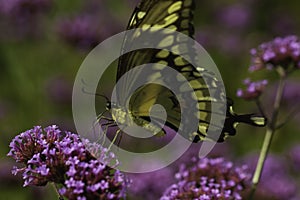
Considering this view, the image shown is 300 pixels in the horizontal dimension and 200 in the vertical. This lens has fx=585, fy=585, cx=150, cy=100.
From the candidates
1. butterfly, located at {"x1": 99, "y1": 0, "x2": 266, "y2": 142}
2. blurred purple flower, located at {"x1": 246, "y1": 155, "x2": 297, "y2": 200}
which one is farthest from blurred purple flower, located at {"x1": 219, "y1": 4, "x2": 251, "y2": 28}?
butterfly, located at {"x1": 99, "y1": 0, "x2": 266, "y2": 142}

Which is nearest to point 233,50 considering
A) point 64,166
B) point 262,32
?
point 262,32

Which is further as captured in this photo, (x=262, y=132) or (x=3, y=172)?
(x=262, y=132)

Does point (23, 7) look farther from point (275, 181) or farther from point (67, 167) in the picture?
point (67, 167)

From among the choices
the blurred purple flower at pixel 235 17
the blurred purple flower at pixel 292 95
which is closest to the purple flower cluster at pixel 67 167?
the blurred purple flower at pixel 292 95

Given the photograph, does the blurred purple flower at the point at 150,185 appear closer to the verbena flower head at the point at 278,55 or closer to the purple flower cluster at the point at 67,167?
the verbena flower head at the point at 278,55

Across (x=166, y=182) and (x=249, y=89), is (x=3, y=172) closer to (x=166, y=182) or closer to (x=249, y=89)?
(x=166, y=182)

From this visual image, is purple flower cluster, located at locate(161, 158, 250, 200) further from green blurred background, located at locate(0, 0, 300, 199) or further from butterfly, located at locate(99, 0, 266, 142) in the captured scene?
green blurred background, located at locate(0, 0, 300, 199)
